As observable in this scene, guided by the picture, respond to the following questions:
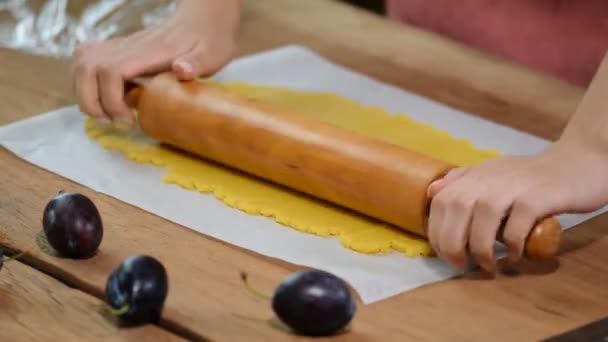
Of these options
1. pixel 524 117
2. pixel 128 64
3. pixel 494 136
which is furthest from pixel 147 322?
pixel 524 117

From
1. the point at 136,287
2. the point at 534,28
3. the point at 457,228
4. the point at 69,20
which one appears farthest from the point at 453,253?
the point at 69,20

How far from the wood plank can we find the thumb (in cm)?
41

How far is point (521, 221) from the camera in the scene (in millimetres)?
1085

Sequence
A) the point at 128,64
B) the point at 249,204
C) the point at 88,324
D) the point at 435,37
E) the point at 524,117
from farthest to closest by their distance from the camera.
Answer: the point at 435,37 → the point at 524,117 → the point at 128,64 → the point at 249,204 → the point at 88,324

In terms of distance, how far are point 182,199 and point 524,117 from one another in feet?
1.77

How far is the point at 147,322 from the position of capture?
0.98 meters

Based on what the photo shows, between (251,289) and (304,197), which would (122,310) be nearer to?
(251,289)

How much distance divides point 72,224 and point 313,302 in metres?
0.27

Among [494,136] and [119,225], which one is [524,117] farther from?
[119,225]

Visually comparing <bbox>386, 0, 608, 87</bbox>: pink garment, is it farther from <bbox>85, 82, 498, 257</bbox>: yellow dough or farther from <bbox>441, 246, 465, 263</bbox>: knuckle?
<bbox>441, 246, 465, 263</bbox>: knuckle

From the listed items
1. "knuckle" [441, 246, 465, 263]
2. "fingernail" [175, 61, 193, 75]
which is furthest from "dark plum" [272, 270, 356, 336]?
"fingernail" [175, 61, 193, 75]

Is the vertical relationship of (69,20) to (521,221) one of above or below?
below

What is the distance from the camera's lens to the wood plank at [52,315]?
3.15 feet

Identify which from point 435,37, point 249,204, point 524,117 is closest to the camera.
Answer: point 249,204
